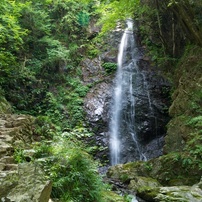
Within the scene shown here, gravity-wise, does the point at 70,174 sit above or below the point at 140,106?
below

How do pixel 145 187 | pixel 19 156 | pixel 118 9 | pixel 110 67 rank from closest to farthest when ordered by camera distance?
1. pixel 19 156
2. pixel 145 187
3. pixel 118 9
4. pixel 110 67

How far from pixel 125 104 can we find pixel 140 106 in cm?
79

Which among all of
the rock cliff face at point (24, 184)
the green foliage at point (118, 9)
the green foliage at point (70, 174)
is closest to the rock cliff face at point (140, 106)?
the green foliage at point (118, 9)

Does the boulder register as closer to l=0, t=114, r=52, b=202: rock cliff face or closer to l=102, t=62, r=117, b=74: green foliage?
l=0, t=114, r=52, b=202: rock cliff face

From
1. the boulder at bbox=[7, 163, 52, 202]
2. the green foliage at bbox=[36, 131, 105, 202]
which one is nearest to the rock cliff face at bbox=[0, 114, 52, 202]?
the boulder at bbox=[7, 163, 52, 202]

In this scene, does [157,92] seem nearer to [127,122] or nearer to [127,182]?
[127,122]

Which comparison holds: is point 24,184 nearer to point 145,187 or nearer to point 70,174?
point 70,174

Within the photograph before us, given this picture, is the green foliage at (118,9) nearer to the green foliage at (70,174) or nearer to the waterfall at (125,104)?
the waterfall at (125,104)

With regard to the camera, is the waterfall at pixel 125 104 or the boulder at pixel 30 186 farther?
the waterfall at pixel 125 104

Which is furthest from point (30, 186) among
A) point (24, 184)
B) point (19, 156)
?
point (19, 156)

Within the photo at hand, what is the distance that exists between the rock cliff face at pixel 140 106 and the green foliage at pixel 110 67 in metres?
0.26

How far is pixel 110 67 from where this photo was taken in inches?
589

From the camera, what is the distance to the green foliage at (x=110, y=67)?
→ 14812 millimetres

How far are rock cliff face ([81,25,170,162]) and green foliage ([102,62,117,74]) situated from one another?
0.85ft
